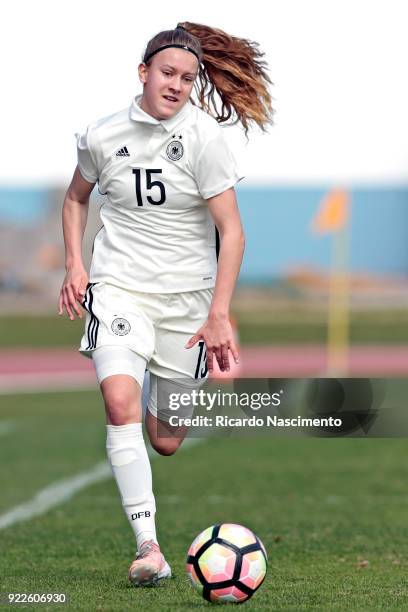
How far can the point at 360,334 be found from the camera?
46219mm

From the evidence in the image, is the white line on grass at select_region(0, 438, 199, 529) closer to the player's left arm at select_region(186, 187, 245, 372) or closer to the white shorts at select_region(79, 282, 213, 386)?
the white shorts at select_region(79, 282, 213, 386)

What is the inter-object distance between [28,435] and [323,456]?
12.8 ft

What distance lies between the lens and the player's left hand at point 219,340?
5.56 m

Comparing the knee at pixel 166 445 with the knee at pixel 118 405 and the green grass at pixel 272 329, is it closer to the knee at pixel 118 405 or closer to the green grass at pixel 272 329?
the knee at pixel 118 405

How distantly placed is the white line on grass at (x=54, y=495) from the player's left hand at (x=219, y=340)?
330 centimetres

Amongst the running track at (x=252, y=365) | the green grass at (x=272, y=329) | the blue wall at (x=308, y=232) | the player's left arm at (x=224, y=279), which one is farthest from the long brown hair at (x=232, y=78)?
the blue wall at (x=308, y=232)

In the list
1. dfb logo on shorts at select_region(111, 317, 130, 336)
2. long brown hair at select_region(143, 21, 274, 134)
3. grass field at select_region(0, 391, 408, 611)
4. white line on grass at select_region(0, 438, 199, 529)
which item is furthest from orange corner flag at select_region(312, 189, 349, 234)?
dfb logo on shorts at select_region(111, 317, 130, 336)

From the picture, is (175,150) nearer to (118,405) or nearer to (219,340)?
(219,340)

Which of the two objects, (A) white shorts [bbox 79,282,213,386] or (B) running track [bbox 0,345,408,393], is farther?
(B) running track [bbox 0,345,408,393]

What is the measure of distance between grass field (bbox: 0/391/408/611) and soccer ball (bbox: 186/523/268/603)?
0.08 meters

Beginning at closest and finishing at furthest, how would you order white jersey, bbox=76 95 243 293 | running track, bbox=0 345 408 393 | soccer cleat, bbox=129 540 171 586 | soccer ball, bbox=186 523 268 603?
soccer ball, bbox=186 523 268 603
soccer cleat, bbox=129 540 171 586
white jersey, bbox=76 95 243 293
running track, bbox=0 345 408 393

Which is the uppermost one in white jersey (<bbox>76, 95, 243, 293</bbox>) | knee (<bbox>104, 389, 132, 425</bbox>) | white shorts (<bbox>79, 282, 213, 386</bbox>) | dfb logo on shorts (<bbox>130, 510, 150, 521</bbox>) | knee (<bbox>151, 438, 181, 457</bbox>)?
white jersey (<bbox>76, 95, 243, 293</bbox>)

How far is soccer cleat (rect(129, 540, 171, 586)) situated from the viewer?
18.2 ft

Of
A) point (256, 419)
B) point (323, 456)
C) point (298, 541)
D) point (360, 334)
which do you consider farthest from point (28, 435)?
point (360, 334)
